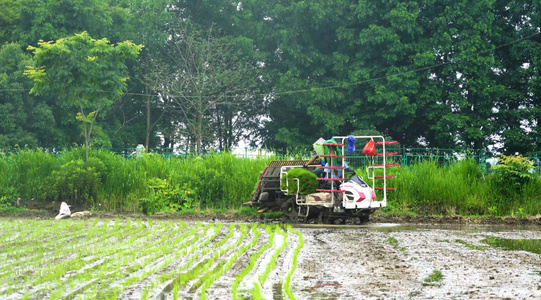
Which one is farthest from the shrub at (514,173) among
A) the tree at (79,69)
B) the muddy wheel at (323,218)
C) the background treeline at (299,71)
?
the background treeline at (299,71)

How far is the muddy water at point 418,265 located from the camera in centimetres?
781

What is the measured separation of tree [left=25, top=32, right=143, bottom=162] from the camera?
24.4 m

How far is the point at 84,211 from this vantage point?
21375 millimetres

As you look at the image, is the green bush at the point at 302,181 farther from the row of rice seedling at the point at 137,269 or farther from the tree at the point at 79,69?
the tree at the point at 79,69

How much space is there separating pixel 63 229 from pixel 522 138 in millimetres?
29312

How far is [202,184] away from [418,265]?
13.4 metres

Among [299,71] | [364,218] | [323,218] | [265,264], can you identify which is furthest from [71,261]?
[299,71]

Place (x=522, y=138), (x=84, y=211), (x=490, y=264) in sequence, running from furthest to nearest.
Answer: (x=522, y=138) < (x=84, y=211) < (x=490, y=264)

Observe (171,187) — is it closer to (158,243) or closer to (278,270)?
(158,243)

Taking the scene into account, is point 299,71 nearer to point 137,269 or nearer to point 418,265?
point 418,265

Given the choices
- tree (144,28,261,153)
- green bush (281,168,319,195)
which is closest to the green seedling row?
green bush (281,168,319,195)

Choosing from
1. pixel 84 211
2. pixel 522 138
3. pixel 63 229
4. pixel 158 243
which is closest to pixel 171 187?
pixel 84 211

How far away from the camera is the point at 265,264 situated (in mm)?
9805

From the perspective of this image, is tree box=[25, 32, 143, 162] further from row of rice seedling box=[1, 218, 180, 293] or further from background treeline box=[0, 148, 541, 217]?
row of rice seedling box=[1, 218, 180, 293]
